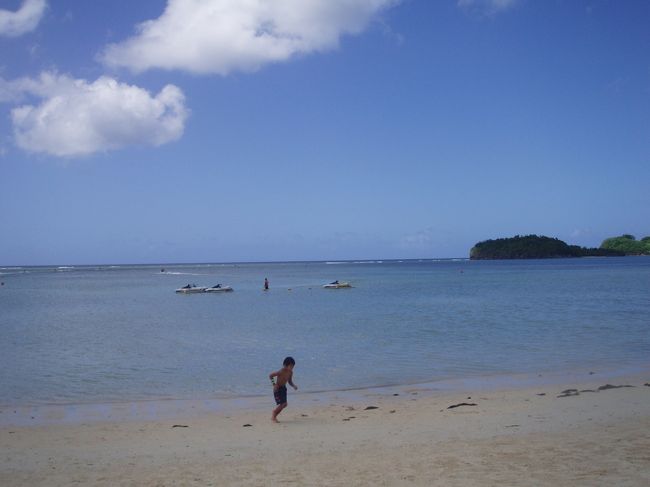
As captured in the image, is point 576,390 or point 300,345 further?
point 300,345

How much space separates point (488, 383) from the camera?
1596 centimetres

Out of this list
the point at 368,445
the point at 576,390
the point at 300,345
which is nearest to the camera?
the point at 368,445

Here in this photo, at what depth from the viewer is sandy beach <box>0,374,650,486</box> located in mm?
7914

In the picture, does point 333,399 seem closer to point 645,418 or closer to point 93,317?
point 645,418

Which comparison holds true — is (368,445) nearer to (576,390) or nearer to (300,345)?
(576,390)

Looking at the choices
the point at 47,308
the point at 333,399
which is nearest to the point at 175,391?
the point at 333,399

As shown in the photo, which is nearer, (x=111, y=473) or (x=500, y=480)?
→ (x=500, y=480)

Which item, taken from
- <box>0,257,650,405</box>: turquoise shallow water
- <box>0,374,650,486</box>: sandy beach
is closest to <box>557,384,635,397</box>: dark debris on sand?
<box>0,374,650,486</box>: sandy beach

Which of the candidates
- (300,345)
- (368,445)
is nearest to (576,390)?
(368,445)

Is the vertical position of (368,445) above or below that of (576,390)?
above

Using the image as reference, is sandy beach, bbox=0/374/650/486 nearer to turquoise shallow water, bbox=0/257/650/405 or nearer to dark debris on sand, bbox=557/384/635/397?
dark debris on sand, bbox=557/384/635/397

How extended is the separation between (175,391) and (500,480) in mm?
10482

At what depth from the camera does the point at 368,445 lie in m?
9.72

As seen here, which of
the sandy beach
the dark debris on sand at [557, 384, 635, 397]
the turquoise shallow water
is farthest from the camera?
the turquoise shallow water
